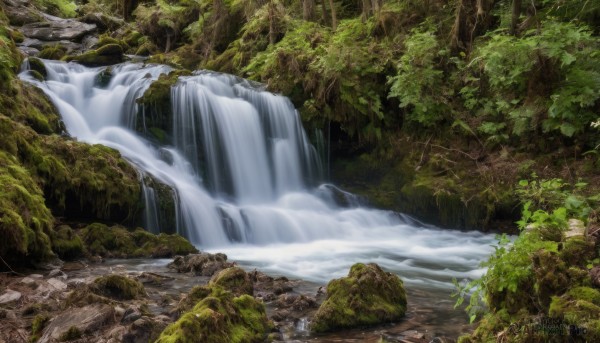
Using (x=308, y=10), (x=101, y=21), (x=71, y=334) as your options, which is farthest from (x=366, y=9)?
(x=71, y=334)

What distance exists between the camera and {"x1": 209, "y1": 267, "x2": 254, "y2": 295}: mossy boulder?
227 inches

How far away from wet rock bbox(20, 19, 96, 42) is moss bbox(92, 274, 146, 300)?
57.8 feet

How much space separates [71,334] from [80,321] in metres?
0.19

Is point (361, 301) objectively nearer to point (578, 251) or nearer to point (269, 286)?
point (269, 286)

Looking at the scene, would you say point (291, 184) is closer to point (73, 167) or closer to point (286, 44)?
point (286, 44)

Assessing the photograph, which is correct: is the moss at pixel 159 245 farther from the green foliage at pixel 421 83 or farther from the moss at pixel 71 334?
the green foliage at pixel 421 83

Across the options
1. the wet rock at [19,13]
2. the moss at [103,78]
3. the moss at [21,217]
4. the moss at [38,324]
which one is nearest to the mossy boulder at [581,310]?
the moss at [38,324]

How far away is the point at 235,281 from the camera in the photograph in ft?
19.1

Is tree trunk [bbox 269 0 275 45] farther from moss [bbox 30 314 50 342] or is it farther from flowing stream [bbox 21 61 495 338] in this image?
moss [bbox 30 314 50 342]

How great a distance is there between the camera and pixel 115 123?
13047 millimetres

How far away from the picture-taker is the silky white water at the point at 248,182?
9.39 meters

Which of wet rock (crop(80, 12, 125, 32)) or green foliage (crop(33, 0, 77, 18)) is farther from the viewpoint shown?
green foliage (crop(33, 0, 77, 18))

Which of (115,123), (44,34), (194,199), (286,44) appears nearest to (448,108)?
(286,44)

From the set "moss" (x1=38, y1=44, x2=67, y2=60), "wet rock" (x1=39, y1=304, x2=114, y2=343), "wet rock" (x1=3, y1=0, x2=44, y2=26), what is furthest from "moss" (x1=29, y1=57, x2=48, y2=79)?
"wet rock" (x1=39, y1=304, x2=114, y2=343)
